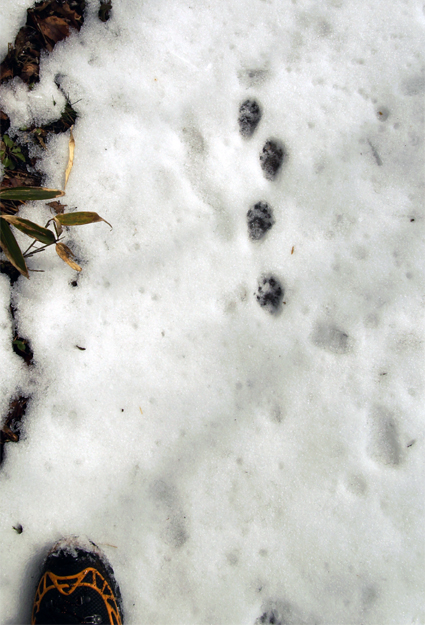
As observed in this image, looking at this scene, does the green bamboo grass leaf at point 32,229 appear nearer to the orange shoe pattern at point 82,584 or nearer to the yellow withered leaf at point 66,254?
the yellow withered leaf at point 66,254

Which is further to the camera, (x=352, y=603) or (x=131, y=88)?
(x=131, y=88)

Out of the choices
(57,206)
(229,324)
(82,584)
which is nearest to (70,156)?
(57,206)

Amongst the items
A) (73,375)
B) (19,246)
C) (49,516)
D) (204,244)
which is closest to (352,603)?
(49,516)

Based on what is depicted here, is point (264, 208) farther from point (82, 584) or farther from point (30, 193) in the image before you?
point (82, 584)

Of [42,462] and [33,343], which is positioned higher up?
[33,343]

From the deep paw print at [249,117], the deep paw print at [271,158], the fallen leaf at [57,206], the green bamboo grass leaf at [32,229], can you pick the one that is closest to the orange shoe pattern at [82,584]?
the green bamboo grass leaf at [32,229]

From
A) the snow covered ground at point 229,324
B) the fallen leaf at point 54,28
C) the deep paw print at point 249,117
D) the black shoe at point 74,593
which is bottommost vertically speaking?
the black shoe at point 74,593

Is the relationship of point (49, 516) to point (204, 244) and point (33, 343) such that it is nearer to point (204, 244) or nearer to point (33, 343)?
point (33, 343)
